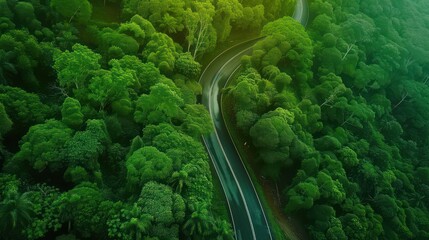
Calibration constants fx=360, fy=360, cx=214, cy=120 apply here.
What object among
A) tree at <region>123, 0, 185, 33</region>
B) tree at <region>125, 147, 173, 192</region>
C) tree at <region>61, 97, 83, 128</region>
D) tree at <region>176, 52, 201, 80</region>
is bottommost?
tree at <region>125, 147, 173, 192</region>

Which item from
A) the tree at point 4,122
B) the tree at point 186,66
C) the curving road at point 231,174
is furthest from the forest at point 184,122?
the curving road at point 231,174

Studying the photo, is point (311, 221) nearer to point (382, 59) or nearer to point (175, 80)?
point (175, 80)

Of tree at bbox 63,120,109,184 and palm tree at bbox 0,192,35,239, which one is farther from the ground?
tree at bbox 63,120,109,184

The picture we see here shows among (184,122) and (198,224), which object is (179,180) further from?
(184,122)

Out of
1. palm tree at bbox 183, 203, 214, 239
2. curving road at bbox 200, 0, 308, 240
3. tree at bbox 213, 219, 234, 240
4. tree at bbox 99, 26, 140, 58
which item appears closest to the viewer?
palm tree at bbox 183, 203, 214, 239

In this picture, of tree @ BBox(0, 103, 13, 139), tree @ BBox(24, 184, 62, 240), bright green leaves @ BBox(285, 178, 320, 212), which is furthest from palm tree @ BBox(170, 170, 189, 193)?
bright green leaves @ BBox(285, 178, 320, 212)

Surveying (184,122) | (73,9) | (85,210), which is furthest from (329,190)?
(73,9)

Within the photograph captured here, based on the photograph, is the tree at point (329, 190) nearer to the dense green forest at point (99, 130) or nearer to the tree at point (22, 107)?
the dense green forest at point (99, 130)

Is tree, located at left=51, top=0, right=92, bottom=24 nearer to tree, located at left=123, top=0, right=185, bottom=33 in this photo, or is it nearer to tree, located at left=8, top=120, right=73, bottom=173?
tree, located at left=123, top=0, right=185, bottom=33
